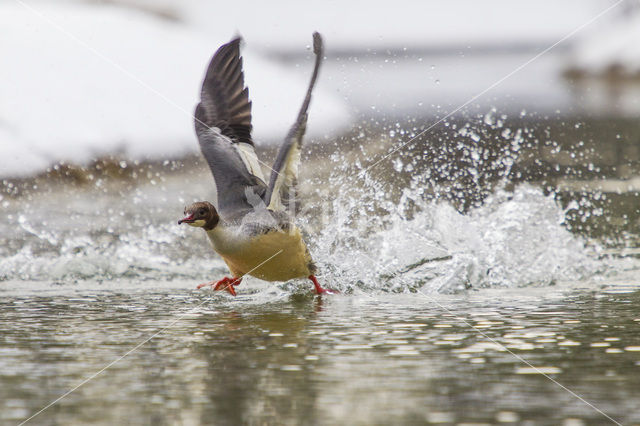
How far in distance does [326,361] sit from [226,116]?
3.04m

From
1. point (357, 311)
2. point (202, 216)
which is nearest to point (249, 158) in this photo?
point (202, 216)

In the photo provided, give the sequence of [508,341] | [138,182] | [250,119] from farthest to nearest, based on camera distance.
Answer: [138,182] → [250,119] → [508,341]

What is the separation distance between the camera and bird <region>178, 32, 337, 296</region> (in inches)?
191

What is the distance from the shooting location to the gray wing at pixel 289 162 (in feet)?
15.1

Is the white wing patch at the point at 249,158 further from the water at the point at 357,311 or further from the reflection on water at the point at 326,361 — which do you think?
the reflection on water at the point at 326,361

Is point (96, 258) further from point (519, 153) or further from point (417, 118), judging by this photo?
point (519, 153)

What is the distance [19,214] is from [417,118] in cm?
387

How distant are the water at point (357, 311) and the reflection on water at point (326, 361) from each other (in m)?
0.01

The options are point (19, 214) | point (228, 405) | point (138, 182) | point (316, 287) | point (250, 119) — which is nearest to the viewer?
point (228, 405)

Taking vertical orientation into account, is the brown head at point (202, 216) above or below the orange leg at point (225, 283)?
above

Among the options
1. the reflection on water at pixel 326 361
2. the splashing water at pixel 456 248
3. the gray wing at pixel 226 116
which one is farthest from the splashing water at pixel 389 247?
the reflection on water at pixel 326 361

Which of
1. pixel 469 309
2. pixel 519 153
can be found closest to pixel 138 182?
pixel 519 153

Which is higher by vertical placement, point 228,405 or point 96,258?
point 96,258

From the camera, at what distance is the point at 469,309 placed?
4.16m
